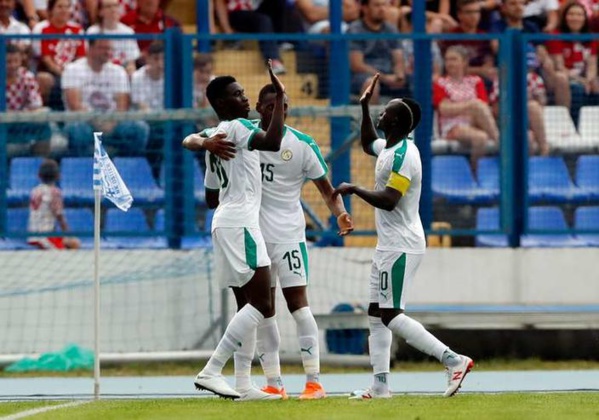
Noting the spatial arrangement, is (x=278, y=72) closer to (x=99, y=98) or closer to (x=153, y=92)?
(x=153, y=92)

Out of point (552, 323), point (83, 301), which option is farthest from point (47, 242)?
point (552, 323)

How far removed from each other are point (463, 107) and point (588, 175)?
142cm

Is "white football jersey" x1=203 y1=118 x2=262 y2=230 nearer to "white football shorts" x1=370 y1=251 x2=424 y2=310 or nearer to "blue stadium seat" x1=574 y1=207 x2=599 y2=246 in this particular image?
"white football shorts" x1=370 y1=251 x2=424 y2=310

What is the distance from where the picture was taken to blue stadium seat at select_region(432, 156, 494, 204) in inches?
649

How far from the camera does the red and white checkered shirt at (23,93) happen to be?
53.1 feet

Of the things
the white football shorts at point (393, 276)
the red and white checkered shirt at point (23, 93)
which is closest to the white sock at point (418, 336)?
the white football shorts at point (393, 276)

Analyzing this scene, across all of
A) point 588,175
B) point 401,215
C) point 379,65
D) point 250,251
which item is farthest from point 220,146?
point 588,175

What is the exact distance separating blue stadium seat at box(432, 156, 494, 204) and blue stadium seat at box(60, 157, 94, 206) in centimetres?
340

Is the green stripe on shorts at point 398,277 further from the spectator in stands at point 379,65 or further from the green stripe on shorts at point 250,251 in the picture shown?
the spectator in stands at point 379,65

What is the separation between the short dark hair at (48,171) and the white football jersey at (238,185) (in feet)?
16.8

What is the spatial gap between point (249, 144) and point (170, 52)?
553cm

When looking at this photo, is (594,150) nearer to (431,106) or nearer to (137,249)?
(431,106)

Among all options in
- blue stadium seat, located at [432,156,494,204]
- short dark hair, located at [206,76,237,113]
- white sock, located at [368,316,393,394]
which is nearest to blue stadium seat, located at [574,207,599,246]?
blue stadium seat, located at [432,156,494,204]

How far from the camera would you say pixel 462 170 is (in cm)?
1650
